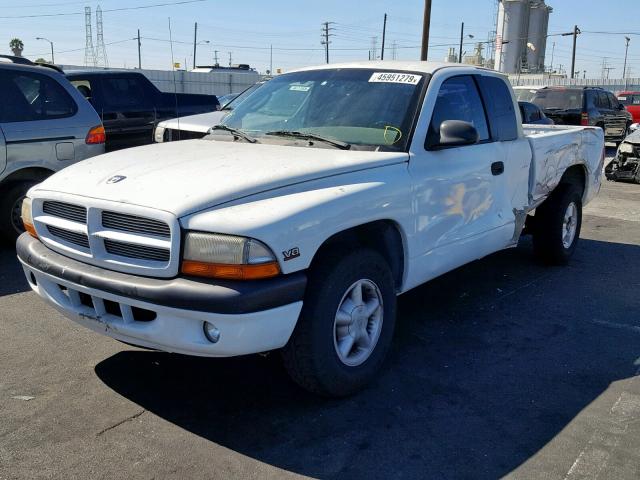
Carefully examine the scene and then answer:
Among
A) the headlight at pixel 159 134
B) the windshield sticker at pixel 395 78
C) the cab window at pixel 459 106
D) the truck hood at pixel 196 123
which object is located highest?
the windshield sticker at pixel 395 78

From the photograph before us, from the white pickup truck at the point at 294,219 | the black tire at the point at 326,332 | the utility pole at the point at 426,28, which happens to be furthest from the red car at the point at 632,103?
the black tire at the point at 326,332

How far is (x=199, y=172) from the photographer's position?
11.2ft

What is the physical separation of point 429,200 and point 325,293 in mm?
1156

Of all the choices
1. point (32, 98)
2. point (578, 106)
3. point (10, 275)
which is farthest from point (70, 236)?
point (578, 106)

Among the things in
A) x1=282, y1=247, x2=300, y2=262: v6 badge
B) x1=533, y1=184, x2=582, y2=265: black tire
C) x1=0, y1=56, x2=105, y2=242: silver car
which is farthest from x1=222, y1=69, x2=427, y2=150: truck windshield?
x1=0, y1=56, x2=105, y2=242: silver car

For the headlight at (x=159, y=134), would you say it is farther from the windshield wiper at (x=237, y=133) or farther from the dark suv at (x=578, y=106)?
the dark suv at (x=578, y=106)

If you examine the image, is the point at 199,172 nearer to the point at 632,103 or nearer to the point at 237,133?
the point at 237,133

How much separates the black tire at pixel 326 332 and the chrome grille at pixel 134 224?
78cm

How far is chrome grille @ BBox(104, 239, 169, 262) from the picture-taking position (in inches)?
121

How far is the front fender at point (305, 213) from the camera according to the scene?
2971mm

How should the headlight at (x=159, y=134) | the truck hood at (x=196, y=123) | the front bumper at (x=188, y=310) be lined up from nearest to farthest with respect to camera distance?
1. the front bumper at (x=188, y=310)
2. the truck hood at (x=196, y=123)
3. the headlight at (x=159, y=134)

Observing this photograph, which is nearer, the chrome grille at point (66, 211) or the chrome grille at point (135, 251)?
the chrome grille at point (135, 251)

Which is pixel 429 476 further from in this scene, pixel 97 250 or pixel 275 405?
pixel 97 250

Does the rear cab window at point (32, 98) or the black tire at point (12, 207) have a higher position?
the rear cab window at point (32, 98)
